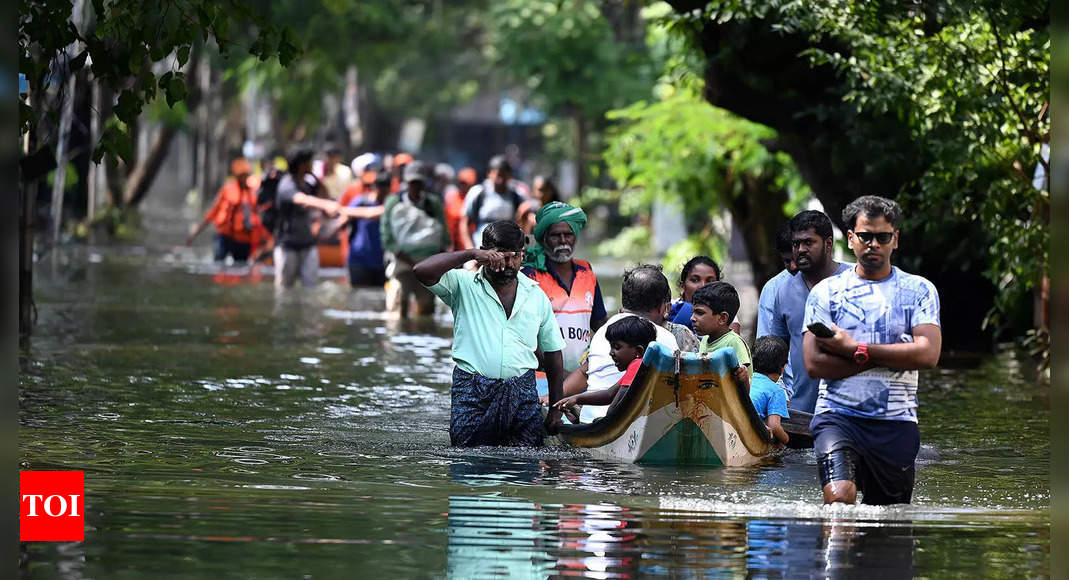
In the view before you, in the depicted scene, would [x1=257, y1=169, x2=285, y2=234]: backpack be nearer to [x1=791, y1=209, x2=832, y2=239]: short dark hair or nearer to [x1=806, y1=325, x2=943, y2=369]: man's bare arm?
[x1=791, y1=209, x2=832, y2=239]: short dark hair

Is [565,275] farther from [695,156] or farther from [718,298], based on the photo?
[695,156]

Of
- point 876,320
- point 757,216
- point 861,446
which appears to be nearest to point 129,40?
point 876,320

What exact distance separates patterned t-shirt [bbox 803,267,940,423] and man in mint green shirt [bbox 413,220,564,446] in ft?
7.75

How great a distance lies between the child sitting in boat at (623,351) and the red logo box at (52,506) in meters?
2.78

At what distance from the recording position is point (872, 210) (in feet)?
28.0

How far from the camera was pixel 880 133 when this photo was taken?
18.5 metres

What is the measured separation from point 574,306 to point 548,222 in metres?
0.53

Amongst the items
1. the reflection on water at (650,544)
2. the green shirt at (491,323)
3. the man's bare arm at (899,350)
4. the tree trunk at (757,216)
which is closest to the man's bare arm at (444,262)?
the green shirt at (491,323)

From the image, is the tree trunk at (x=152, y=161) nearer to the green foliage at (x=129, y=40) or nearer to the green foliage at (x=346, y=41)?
the green foliage at (x=346, y=41)

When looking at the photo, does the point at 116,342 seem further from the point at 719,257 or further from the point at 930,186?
the point at 719,257

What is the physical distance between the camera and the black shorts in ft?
28.3

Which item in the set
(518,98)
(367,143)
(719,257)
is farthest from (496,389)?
(518,98)

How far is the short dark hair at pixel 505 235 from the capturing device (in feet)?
34.8

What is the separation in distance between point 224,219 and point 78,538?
67.5 ft
